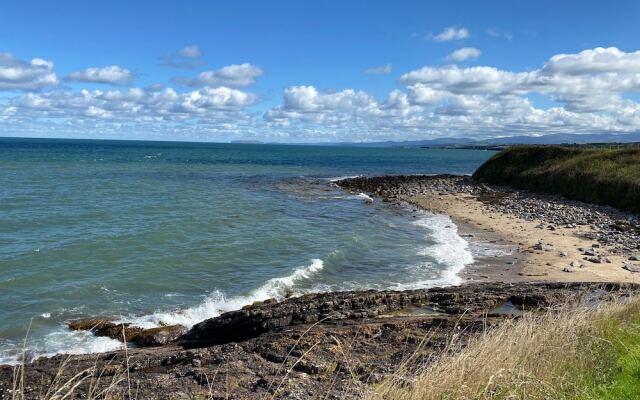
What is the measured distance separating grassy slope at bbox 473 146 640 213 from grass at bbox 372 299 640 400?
26.6m

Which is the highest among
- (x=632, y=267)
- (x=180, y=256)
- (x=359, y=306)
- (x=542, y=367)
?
(x=542, y=367)

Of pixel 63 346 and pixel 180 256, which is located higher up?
pixel 180 256

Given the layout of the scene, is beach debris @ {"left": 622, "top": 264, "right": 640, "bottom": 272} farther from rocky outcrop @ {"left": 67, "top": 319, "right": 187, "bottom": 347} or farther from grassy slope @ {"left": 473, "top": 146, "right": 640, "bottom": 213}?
rocky outcrop @ {"left": 67, "top": 319, "right": 187, "bottom": 347}

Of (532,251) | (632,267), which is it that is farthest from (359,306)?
(532,251)

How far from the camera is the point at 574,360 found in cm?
654

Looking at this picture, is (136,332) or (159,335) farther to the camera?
(136,332)

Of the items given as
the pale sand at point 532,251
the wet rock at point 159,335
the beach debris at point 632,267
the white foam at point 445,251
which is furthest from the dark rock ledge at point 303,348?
the beach debris at point 632,267

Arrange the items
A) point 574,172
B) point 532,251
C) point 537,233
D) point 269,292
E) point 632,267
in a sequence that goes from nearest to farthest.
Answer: point 269,292 < point 632,267 < point 532,251 < point 537,233 < point 574,172

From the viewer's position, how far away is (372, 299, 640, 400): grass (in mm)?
5254

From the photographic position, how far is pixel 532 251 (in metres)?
21.0

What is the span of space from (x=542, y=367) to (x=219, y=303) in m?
9.93

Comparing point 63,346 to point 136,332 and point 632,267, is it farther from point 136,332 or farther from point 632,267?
point 632,267

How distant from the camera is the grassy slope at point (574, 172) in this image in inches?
1294

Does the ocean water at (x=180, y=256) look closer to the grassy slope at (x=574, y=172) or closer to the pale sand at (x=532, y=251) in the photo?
the pale sand at (x=532, y=251)
